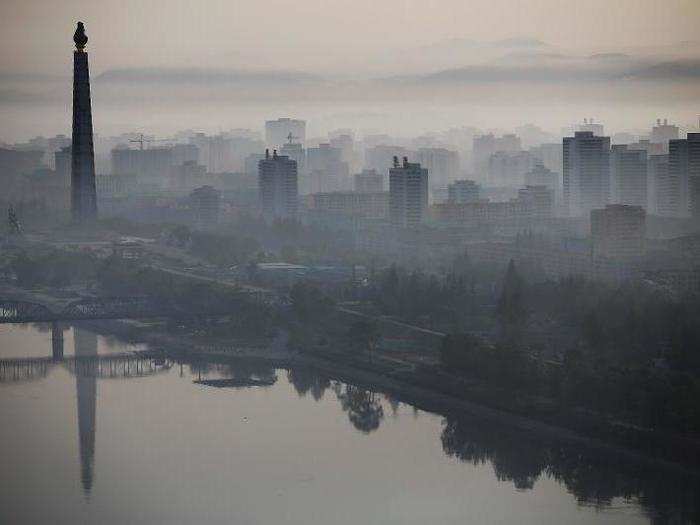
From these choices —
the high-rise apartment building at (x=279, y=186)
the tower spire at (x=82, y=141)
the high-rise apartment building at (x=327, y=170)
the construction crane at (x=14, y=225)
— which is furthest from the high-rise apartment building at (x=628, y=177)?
the construction crane at (x=14, y=225)

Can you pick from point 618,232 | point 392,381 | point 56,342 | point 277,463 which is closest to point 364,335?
point 392,381

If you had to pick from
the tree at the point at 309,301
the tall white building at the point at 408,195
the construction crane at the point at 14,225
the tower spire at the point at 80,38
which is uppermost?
the tower spire at the point at 80,38

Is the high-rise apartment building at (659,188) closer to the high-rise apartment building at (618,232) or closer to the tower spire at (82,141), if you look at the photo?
the high-rise apartment building at (618,232)

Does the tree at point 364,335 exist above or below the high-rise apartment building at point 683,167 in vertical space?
below

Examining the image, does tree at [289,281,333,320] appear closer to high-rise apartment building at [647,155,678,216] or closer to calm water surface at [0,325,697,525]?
calm water surface at [0,325,697,525]

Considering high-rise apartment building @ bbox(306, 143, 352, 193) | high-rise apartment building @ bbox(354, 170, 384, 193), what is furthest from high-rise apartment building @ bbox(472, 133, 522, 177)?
high-rise apartment building @ bbox(354, 170, 384, 193)

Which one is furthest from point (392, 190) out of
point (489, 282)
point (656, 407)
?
point (656, 407)
